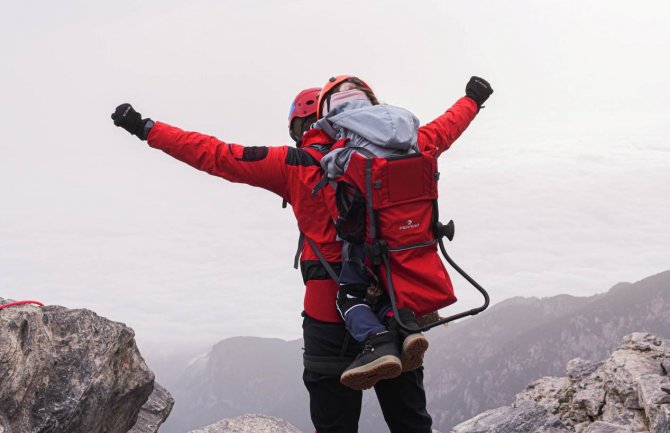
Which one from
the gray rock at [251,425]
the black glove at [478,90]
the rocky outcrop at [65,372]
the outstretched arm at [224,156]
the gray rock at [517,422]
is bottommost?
the gray rock at [251,425]

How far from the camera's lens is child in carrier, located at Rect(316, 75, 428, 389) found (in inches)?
249

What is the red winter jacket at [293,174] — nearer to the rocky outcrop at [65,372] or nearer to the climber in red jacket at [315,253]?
the climber in red jacket at [315,253]

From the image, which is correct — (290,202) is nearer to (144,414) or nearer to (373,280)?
(373,280)

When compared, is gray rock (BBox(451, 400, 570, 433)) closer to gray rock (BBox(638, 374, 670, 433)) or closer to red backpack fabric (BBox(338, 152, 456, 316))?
gray rock (BBox(638, 374, 670, 433))

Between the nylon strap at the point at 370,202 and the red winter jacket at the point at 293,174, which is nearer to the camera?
the nylon strap at the point at 370,202

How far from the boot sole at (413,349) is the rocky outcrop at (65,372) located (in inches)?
211

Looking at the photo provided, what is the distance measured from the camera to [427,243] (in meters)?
6.71

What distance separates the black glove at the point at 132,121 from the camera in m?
7.44

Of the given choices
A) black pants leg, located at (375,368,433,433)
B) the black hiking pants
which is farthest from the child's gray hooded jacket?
black pants leg, located at (375,368,433,433)

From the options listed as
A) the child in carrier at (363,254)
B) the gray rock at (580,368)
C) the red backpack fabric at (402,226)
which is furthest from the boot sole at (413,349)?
the gray rock at (580,368)

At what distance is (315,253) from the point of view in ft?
23.5

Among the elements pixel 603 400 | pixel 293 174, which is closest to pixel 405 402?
pixel 293 174

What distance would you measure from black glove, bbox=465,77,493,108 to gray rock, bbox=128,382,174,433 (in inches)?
365

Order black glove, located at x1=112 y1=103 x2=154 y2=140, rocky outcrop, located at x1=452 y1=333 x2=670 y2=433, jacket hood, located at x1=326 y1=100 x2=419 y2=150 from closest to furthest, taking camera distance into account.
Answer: jacket hood, located at x1=326 y1=100 x2=419 y2=150, black glove, located at x1=112 y1=103 x2=154 y2=140, rocky outcrop, located at x1=452 y1=333 x2=670 y2=433
